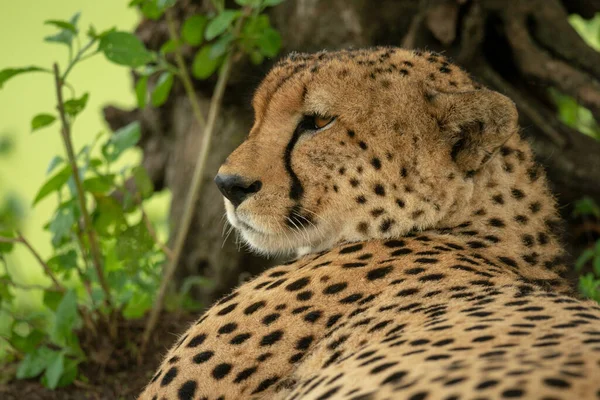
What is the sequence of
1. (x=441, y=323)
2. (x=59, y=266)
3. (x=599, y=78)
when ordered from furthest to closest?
(x=599, y=78)
(x=59, y=266)
(x=441, y=323)

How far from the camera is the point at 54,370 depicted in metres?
2.72

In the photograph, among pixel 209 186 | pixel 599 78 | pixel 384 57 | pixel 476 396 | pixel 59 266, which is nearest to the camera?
pixel 476 396

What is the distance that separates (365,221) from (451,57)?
5.24ft

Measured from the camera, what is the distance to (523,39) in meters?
3.77

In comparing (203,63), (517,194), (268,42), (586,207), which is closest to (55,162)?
(203,63)

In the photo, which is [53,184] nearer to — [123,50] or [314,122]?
[123,50]

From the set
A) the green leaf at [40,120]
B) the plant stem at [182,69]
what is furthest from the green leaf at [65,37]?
the plant stem at [182,69]

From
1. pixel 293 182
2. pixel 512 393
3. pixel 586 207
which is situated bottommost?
pixel 586 207

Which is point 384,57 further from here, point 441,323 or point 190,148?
point 190,148

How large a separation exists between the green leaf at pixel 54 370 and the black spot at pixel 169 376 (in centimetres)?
76

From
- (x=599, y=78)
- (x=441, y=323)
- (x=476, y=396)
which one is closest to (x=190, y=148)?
(x=599, y=78)

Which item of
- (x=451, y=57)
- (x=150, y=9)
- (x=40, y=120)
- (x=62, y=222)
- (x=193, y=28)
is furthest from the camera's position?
(x=451, y=57)

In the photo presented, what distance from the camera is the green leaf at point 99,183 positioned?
2869 millimetres

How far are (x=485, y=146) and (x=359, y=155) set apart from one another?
296mm
